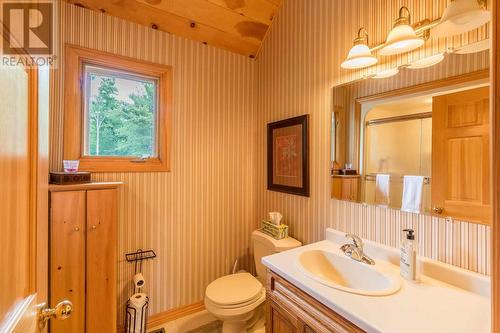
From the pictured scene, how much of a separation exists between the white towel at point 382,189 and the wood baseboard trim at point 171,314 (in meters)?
1.70

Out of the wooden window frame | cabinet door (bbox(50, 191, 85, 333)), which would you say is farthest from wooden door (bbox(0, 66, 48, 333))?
the wooden window frame

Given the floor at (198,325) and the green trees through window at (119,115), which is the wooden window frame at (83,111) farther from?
the floor at (198,325)

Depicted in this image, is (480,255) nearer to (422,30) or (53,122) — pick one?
(422,30)

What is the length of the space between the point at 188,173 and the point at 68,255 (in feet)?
3.15

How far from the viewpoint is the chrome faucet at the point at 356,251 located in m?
1.27

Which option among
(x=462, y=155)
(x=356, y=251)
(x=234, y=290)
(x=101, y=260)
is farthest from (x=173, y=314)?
(x=462, y=155)

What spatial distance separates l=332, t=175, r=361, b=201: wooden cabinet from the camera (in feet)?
4.88

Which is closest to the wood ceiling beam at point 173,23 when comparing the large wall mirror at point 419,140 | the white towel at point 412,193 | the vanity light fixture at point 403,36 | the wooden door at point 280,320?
the large wall mirror at point 419,140

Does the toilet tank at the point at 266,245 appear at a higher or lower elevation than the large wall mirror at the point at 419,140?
lower

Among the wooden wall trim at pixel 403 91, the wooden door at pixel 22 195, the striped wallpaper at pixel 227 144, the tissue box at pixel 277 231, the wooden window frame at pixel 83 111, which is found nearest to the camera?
the wooden door at pixel 22 195

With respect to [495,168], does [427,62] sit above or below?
above

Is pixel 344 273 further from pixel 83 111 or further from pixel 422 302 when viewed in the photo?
pixel 83 111

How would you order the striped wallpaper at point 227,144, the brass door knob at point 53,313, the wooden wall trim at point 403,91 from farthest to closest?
the striped wallpaper at point 227,144 → the wooden wall trim at point 403,91 → the brass door knob at point 53,313

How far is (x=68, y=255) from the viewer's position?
1.42m
